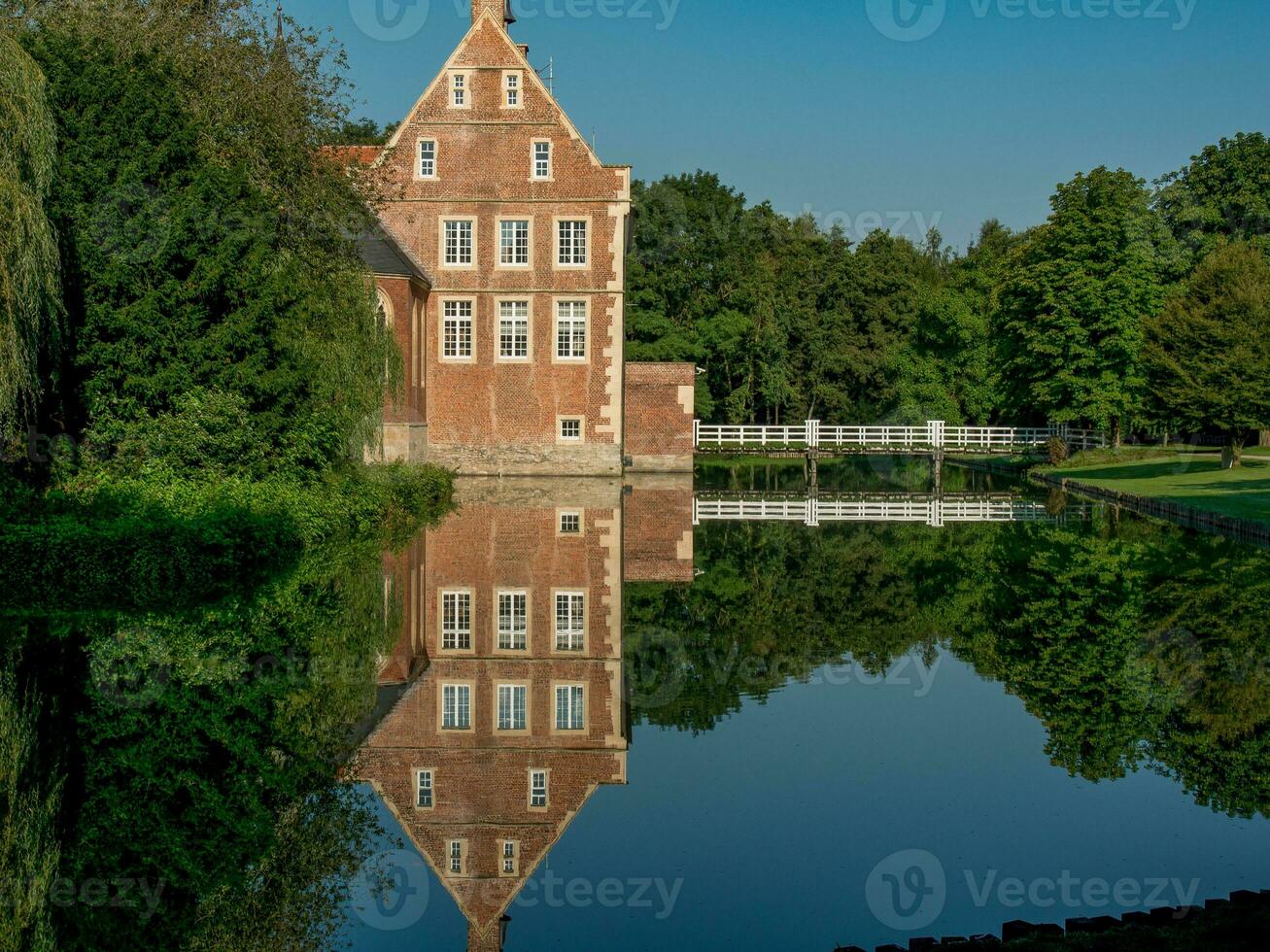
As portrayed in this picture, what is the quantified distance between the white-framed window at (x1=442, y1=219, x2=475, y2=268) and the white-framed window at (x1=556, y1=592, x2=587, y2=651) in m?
22.5

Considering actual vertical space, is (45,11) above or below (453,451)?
above

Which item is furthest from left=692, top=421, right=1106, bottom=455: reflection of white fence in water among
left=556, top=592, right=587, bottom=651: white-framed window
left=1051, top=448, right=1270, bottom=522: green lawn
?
left=556, top=592, right=587, bottom=651: white-framed window

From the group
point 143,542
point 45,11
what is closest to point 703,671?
point 143,542

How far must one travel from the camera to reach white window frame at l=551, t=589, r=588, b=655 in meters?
12.7

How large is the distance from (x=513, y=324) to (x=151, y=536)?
22.9m

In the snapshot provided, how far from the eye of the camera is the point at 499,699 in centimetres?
1061

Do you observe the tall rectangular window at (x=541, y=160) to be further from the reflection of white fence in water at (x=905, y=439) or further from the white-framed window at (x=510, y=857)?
the white-framed window at (x=510, y=857)

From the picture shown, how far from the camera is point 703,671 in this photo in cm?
1172

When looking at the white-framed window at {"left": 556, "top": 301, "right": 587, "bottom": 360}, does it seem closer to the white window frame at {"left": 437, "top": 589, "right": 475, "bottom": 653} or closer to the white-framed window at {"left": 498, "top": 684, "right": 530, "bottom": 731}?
the white window frame at {"left": 437, "top": 589, "right": 475, "bottom": 653}

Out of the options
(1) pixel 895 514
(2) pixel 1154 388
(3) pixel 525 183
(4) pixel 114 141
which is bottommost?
(1) pixel 895 514

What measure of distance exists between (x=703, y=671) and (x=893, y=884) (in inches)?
208

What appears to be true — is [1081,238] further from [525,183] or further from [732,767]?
[732,767]

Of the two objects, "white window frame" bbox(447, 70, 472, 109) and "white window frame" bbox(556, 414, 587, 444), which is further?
"white window frame" bbox(556, 414, 587, 444)

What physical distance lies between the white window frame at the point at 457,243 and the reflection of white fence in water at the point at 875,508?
950cm
